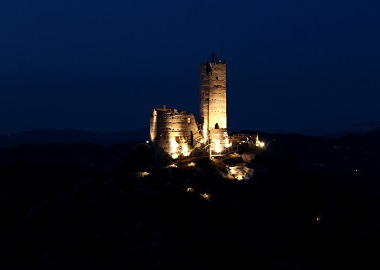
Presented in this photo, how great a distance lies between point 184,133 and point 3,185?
10856 cm

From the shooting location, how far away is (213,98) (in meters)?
78.3

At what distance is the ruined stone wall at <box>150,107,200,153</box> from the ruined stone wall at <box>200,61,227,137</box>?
10.7 feet

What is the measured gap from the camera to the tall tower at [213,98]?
256ft

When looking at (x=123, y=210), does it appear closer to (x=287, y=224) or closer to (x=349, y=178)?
(x=287, y=224)

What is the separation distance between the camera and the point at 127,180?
6788cm

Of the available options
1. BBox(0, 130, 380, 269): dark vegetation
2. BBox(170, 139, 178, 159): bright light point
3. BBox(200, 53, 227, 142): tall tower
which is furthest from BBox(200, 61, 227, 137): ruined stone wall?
BBox(0, 130, 380, 269): dark vegetation

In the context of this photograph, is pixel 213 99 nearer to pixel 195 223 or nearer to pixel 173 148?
pixel 173 148

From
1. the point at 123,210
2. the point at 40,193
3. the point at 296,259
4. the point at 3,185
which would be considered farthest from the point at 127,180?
the point at 3,185

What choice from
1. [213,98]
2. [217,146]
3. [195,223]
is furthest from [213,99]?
[195,223]

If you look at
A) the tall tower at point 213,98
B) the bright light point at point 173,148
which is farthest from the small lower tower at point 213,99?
the bright light point at point 173,148

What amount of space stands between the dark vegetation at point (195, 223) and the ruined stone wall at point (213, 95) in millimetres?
7767

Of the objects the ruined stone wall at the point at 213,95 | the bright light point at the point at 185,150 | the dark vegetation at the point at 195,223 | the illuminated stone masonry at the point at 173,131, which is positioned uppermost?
the ruined stone wall at the point at 213,95

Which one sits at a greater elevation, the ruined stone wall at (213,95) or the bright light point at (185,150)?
the ruined stone wall at (213,95)

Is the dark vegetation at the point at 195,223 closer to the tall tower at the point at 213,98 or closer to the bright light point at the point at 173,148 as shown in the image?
the bright light point at the point at 173,148
